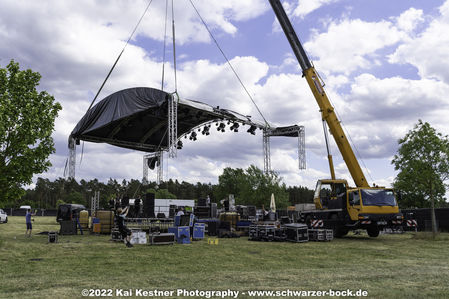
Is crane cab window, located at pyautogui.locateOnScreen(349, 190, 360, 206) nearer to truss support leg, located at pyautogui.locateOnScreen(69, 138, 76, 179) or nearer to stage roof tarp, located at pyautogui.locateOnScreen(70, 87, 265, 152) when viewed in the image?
A: stage roof tarp, located at pyautogui.locateOnScreen(70, 87, 265, 152)

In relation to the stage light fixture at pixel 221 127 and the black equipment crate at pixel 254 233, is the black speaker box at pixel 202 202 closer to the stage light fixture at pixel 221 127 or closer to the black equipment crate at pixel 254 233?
the stage light fixture at pixel 221 127

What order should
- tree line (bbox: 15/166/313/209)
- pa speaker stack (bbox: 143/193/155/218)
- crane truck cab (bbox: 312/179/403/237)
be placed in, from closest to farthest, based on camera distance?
crane truck cab (bbox: 312/179/403/237) < pa speaker stack (bbox: 143/193/155/218) < tree line (bbox: 15/166/313/209)

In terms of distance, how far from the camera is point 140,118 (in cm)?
2450

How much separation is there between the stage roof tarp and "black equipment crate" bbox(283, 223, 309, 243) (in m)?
9.66

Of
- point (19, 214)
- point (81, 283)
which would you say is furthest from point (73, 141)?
point (19, 214)

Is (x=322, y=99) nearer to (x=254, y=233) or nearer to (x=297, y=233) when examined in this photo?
(x=297, y=233)

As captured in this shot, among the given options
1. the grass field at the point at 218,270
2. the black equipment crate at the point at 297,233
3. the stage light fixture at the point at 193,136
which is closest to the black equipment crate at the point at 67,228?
the grass field at the point at 218,270

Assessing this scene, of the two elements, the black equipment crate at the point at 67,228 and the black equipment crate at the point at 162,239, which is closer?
the black equipment crate at the point at 162,239

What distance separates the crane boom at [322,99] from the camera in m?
17.0

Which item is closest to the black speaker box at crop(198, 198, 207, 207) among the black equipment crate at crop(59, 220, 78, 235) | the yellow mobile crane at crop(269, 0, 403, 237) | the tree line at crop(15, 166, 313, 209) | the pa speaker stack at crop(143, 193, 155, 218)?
the pa speaker stack at crop(143, 193, 155, 218)

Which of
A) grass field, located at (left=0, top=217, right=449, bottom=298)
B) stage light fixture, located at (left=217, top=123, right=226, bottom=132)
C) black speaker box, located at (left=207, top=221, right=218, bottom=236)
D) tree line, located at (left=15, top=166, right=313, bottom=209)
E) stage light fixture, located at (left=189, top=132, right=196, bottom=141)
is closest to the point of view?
grass field, located at (left=0, top=217, right=449, bottom=298)

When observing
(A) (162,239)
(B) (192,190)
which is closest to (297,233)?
(A) (162,239)

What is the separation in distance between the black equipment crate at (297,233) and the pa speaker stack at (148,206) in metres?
Result: 9.75

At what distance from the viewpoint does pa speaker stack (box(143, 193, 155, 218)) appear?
72.1 ft
